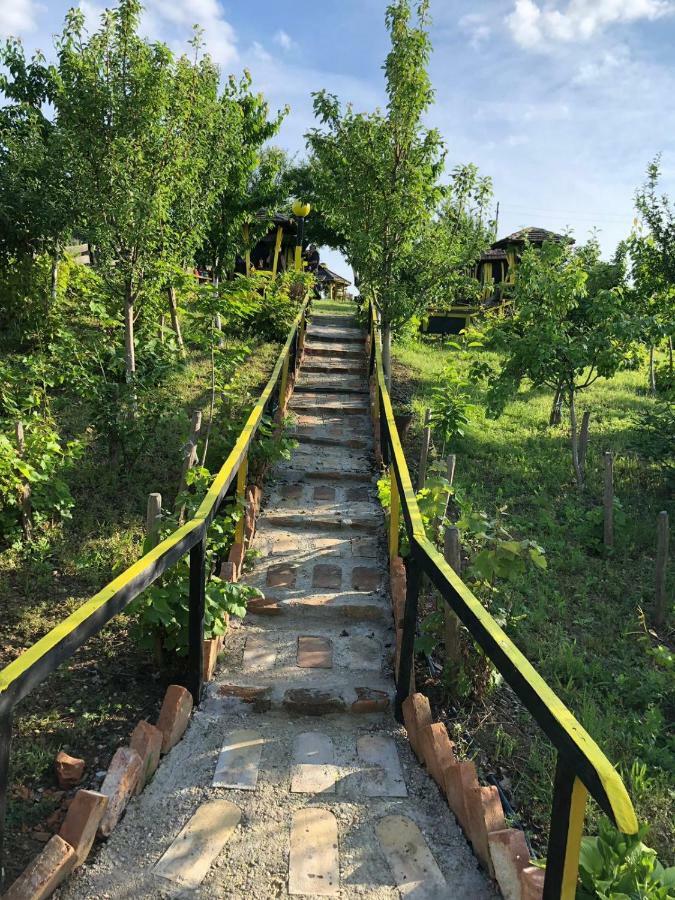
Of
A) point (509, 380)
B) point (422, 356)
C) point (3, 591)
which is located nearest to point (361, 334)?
point (422, 356)

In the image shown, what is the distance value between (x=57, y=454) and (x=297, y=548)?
243 centimetres

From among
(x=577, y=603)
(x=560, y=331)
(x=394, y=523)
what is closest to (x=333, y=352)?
(x=560, y=331)

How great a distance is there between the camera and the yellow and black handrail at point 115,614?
1744 millimetres

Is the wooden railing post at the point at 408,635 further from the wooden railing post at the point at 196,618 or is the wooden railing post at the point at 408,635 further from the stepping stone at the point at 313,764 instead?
the wooden railing post at the point at 196,618

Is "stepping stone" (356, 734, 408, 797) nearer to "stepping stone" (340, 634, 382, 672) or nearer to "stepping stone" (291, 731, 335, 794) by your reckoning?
"stepping stone" (291, 731, 335, 794)

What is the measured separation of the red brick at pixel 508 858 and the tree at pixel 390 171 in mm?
7465

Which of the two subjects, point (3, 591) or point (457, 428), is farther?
point (457, 428)

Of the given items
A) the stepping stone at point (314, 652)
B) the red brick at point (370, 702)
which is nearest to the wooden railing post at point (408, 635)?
the red brick at point (370, 702)

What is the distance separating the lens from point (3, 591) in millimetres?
4363

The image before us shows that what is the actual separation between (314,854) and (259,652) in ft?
4.73

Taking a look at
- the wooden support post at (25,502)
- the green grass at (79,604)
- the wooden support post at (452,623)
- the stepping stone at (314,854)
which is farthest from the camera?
the wooden support post at (25,502)

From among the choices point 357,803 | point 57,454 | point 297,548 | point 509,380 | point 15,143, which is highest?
point 15,143

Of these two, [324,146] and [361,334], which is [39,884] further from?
[361,334]

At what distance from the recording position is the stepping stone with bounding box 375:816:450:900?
224cm
